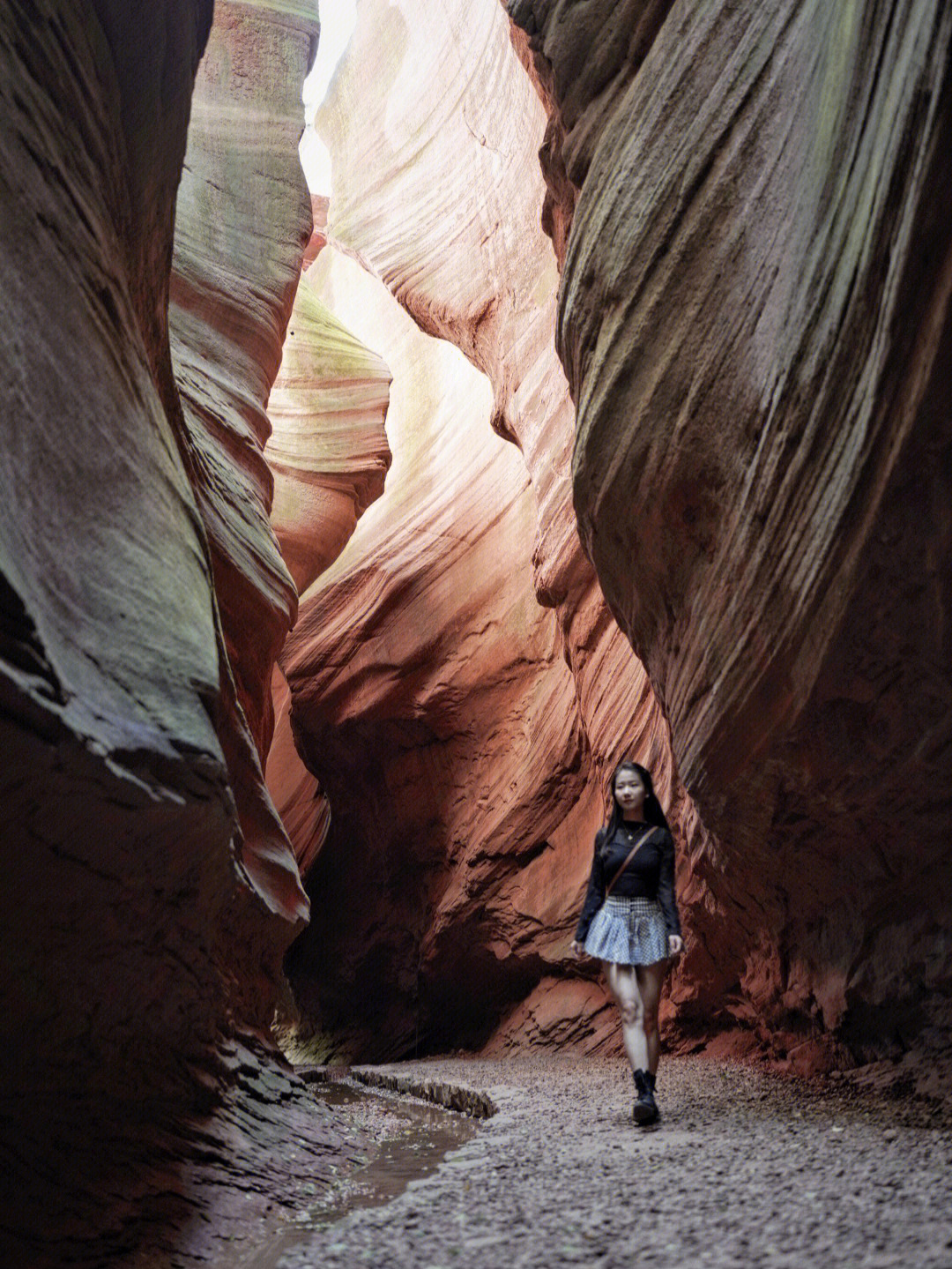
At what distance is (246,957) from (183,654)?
3.01m

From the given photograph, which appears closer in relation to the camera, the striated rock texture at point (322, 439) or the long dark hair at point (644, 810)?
the long dark hair at point (644, 810)

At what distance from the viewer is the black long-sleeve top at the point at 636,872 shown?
5.74m

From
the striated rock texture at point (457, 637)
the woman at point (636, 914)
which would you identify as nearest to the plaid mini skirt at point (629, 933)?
the woman at point (636, 914)

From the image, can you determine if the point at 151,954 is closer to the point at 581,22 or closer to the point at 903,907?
the point at 903,907

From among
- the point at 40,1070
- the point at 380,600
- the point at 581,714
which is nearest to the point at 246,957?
the point at 40,1070

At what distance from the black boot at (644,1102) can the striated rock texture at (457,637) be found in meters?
5.22

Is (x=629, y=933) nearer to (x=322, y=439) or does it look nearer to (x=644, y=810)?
(x=644, y=810)

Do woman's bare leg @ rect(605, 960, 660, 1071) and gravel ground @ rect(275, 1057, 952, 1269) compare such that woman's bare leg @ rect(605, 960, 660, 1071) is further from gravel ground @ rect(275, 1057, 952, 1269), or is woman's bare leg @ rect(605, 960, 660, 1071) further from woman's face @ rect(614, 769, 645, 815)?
woman's face @ rect(614, 769, 645, 815)

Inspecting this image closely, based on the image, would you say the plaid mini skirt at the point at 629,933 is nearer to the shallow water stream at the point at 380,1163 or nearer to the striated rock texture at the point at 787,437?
the striated rock texture at the point at 787,437

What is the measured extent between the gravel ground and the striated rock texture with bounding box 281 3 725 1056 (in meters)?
5.53

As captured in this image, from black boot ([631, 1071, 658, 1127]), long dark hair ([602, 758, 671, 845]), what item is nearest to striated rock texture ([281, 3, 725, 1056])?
long dark hair ([602, 758, 671, 845])

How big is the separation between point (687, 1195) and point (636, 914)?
2207 mm

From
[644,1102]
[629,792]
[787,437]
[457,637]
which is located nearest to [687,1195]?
[644,1102]

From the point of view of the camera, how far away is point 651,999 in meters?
5.49
